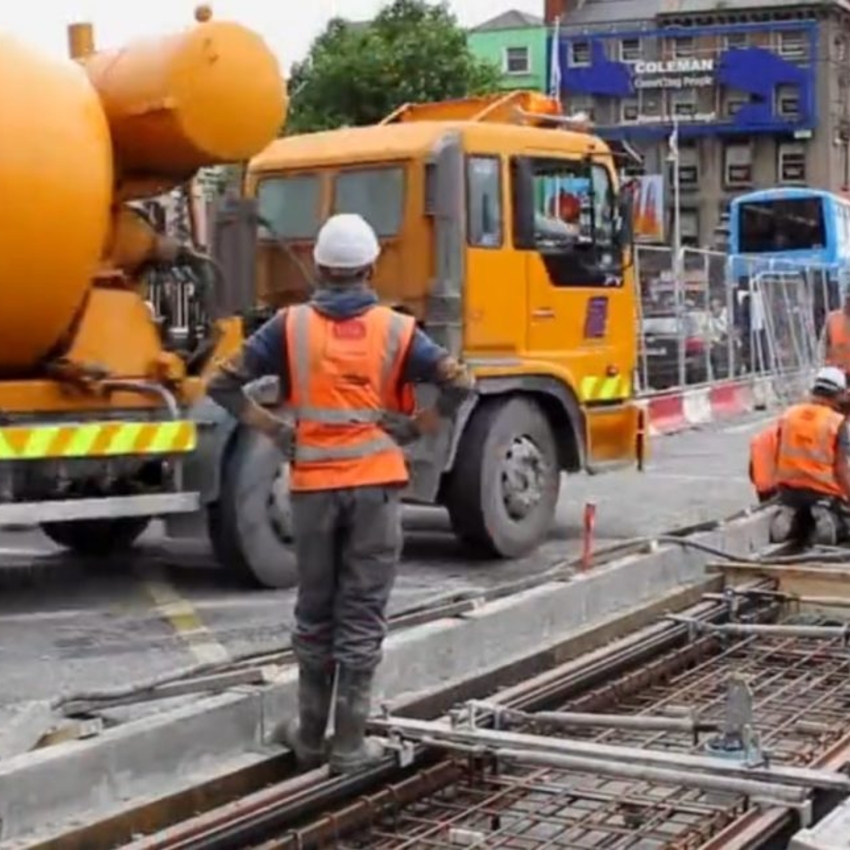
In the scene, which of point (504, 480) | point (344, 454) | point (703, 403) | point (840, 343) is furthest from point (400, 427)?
point (703, 403)

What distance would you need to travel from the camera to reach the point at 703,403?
24.7 metres

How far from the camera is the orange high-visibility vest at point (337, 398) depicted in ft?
20.7

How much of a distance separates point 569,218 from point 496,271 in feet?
2.96

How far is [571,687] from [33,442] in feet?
11.6

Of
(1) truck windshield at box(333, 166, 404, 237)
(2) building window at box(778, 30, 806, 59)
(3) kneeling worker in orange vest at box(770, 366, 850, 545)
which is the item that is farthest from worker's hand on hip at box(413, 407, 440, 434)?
(2) building window at box(778, 30, 806, 59)

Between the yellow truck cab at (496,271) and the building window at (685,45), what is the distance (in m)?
66.9

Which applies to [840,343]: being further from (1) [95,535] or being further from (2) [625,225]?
(1) [95,535]

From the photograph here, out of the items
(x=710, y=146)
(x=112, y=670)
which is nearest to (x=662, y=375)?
(x=112, y=670)

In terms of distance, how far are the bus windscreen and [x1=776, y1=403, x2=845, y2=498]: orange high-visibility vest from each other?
27.7 m

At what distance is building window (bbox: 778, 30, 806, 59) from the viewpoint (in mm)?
76125

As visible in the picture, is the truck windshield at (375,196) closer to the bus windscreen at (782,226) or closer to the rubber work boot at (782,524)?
the rubber work boot at (782,524)

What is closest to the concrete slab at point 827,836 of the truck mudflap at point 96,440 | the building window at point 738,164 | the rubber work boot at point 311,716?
the rubber work boot at point 311,716

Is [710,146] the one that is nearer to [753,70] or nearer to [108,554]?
[753,70]

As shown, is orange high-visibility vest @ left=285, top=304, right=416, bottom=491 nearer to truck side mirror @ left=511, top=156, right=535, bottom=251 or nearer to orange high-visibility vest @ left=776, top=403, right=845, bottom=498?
orange high-visibility vest @ left=776, top=403, right=845, bottom=498
